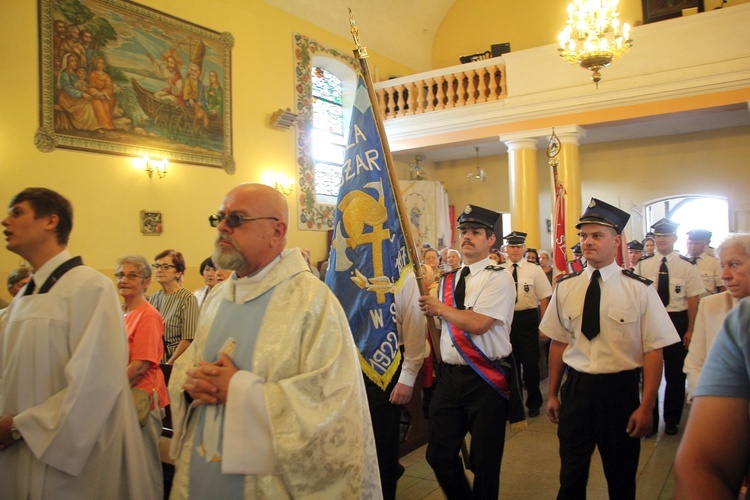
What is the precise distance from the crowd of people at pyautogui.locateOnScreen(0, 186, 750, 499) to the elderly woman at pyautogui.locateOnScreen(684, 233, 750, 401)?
0.01 m

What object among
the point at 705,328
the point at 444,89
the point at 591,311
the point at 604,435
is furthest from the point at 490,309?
the point at 444,89

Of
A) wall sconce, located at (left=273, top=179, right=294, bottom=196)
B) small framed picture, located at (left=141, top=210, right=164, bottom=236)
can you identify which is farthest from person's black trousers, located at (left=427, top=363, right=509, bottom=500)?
wall sconce, located at (left=273, top=179, right=294, bottom=196)

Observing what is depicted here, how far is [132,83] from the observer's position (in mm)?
8688

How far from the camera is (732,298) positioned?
297 centimetres

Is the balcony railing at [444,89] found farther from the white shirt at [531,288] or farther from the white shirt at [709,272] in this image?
Result: the white shirt at [709,272]

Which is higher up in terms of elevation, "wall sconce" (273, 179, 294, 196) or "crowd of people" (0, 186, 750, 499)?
"wall sconce" (273, 179, 294, 196)

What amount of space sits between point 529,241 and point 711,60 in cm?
449

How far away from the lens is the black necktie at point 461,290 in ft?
11.4

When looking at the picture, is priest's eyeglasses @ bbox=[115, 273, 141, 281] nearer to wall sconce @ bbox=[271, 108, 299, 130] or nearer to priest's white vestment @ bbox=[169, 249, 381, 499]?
priest's white vestment @ bbox=[169, 249, 381, 499]

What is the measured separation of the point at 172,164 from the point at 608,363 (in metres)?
7.99

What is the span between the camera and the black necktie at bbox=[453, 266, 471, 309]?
3.47 meters

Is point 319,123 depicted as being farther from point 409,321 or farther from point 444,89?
point 409,321

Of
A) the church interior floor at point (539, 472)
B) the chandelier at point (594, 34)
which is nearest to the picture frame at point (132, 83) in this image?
the chandelier at point (594, 34)

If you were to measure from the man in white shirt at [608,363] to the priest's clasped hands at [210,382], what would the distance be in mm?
2043
